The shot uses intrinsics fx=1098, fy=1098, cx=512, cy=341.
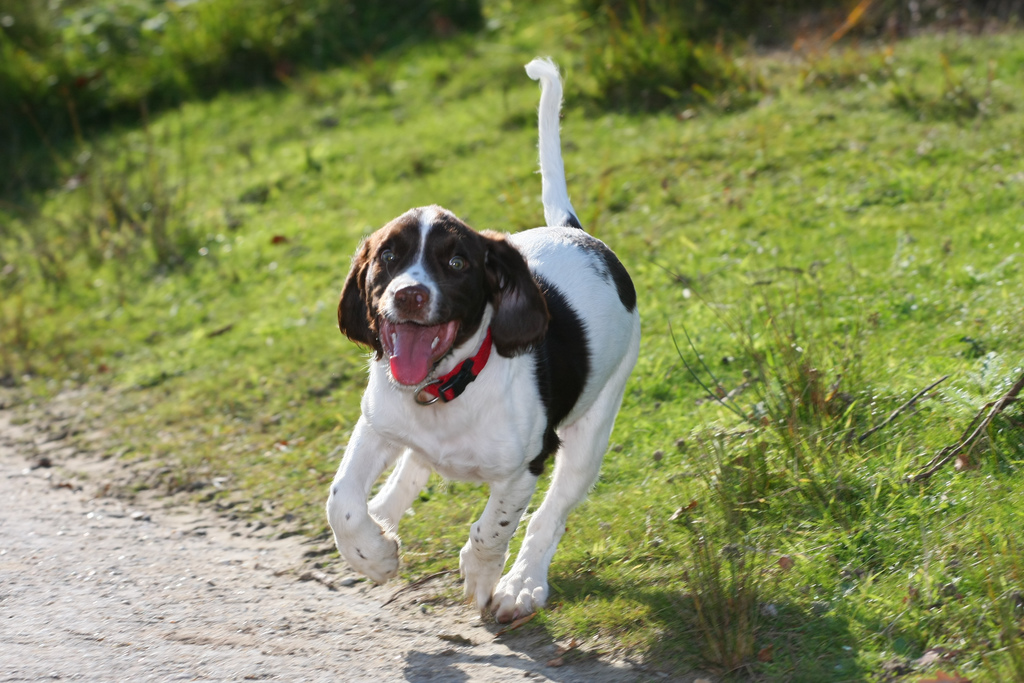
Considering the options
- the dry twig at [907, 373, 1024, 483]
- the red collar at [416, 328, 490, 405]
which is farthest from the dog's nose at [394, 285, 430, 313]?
the dry twig at [907, 373, 1024, 483]

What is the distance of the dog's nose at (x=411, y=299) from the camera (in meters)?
3.08

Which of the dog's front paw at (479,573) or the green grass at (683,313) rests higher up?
the dog's front paw at (479,573)

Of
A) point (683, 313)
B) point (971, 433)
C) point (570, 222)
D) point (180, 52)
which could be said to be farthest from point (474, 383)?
point (180, 52)

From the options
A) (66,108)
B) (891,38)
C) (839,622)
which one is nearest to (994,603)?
(839,622)

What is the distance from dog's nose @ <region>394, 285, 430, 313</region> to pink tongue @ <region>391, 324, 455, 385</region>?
6.8 inches

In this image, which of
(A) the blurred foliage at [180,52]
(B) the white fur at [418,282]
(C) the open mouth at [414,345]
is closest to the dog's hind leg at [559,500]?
(C) the open mouth at [414,345]

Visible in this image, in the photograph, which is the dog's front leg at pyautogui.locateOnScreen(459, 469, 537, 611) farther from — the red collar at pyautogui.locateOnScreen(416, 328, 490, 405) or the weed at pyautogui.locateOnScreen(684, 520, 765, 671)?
the weed at pyautogui.locateOnScreen(684, 520, 765, 671)

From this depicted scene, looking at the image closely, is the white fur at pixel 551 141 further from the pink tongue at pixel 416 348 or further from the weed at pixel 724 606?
the weed at pixel 724 606

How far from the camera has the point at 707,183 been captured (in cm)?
710

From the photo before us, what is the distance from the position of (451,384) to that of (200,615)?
4.04ft

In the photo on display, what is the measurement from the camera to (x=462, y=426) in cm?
341

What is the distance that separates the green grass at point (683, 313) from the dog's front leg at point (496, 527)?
247 mm

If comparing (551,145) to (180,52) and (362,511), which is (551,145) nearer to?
(362,511)

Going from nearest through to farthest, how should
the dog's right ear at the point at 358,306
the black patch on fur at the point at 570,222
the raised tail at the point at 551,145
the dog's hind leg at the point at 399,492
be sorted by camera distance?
the dog's right ear at the point at 358,306 < the dog's hind leg at the point at 399,492 < the raised tail at the point at 551,145 < the black patch on fur at the point at 570,222
